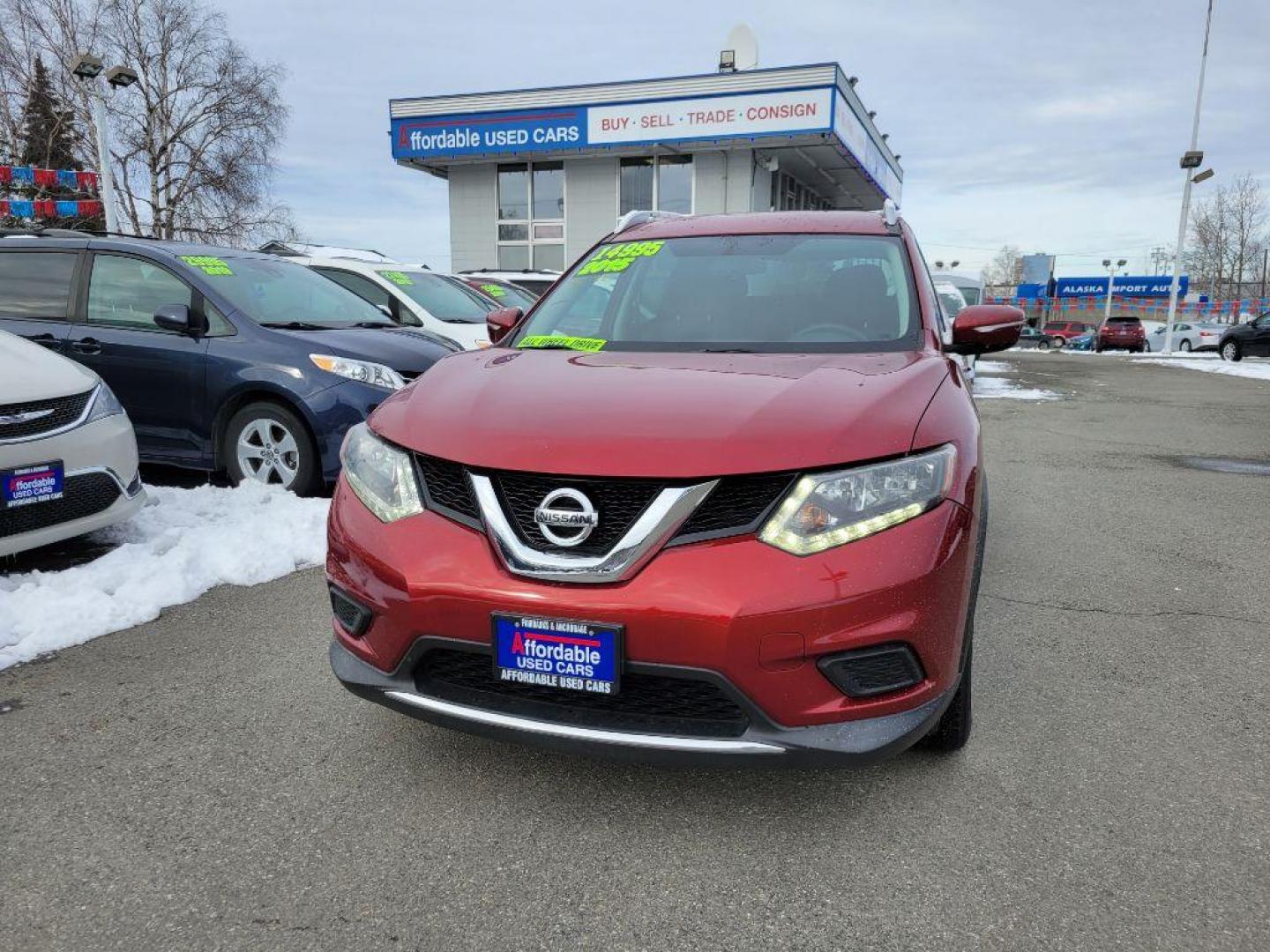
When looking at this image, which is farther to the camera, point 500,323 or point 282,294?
point 282,294

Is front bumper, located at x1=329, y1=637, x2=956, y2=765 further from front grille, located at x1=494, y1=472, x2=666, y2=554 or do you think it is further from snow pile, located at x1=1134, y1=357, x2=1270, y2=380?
snow pile, located at x1=1134, y1=357, x2=1270, y2=380

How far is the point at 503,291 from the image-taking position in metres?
11.7

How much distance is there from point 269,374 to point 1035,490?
5391mm

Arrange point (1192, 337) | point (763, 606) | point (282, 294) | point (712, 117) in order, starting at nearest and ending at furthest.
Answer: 1. point (763, 606)
2. point (282, 294)
3. point (712, 117)
4. point (1192, 337)

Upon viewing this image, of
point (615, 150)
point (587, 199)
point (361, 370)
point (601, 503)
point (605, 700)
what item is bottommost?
point (605, 700)

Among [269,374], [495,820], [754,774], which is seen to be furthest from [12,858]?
[269,374]

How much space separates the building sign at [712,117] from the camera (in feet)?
64.3

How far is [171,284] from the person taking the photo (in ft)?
18.1

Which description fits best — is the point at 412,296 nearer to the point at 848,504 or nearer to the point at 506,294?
the point at 506,294

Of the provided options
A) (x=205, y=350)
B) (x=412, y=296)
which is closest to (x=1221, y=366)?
(x=412, y=296)

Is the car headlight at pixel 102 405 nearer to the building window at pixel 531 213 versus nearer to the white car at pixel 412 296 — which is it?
the white car at pixel 412 296

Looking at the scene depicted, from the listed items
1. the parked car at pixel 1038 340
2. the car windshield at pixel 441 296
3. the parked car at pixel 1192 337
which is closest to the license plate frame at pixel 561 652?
the car windshield at pixel 441 296

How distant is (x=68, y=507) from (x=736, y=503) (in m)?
3.34

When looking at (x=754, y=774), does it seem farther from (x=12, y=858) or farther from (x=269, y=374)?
(x=269, y=374)
